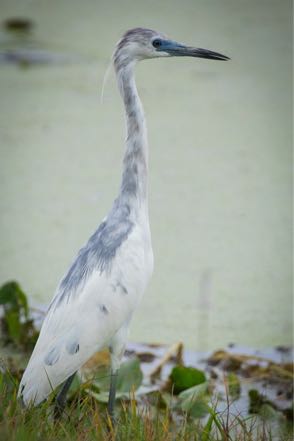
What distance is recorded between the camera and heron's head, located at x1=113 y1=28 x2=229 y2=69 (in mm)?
2471

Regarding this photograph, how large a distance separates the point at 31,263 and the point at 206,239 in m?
0.81

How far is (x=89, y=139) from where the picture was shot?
4.54m

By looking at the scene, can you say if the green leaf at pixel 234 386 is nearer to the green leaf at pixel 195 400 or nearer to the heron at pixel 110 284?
the green leaf at pixel 195 400

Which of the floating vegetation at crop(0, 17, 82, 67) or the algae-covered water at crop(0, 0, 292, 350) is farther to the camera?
the floating vegetation at crop(0, 17, 82, 67)

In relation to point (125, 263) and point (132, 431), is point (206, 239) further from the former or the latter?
point (132, 431)

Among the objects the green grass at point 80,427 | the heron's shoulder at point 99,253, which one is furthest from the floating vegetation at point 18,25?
the green grass at point 80,427

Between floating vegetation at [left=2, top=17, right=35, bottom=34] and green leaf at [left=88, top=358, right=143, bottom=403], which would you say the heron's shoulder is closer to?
green leaf at [left=88, top=358, right=143, bottom=403]

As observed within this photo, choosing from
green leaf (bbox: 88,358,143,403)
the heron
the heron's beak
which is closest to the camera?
the heron

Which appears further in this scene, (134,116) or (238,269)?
(238,269)

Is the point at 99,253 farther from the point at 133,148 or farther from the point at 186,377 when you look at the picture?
the point at 186,377

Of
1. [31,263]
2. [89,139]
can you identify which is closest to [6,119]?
[89,139]

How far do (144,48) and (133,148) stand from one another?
315 mm

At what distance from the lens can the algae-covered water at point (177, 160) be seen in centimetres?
348

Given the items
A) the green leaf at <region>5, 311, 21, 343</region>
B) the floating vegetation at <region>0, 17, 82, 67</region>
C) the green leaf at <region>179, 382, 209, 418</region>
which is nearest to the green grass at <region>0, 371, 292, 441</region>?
the green leaf at <region>179, 382, 209, 418</region>
